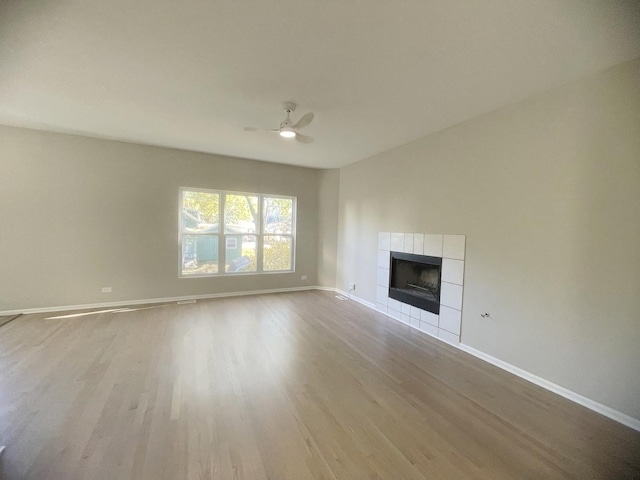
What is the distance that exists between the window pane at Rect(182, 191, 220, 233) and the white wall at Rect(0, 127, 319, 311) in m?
0.19

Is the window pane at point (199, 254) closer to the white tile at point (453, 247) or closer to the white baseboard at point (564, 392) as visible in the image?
the white tile at point (453, 247)

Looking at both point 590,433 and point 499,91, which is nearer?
point 590,433

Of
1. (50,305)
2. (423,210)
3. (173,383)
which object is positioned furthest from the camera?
(50,305)

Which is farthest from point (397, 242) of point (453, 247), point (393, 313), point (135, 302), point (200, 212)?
point (135, 302)

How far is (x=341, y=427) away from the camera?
6.18 ft

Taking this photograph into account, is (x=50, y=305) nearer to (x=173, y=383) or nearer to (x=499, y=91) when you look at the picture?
(x=173, y=383)

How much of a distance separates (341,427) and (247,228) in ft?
14.4

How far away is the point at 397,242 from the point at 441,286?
1.01 metres

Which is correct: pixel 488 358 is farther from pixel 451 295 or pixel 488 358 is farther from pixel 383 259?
pixel 383 259

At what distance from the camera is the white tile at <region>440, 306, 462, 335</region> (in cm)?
327

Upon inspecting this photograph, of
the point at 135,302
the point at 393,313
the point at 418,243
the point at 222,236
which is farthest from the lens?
the point at 222,236

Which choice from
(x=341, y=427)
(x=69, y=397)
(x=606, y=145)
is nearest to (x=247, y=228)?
(x=69, y=397)

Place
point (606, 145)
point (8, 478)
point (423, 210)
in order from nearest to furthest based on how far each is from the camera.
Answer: point (8, 478)
point (606, 145)
point (423, 210)

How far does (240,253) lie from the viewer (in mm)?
5547
